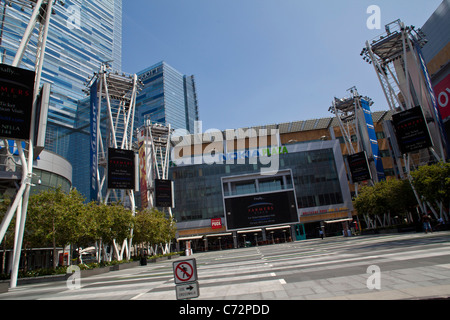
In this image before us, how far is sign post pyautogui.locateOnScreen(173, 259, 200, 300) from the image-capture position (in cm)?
636

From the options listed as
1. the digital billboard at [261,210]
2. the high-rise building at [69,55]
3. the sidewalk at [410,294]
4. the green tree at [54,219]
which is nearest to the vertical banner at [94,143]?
the green tree at [54,219]

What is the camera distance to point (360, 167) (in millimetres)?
50094

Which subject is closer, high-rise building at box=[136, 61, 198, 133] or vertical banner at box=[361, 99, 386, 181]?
vertical banner at box=[361, 99, 386, 181]

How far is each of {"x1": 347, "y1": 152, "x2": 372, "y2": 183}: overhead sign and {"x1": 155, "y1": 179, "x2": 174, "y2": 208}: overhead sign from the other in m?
31.2

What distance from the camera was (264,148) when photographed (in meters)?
70.9

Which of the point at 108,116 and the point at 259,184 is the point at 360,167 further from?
the point at 108,116

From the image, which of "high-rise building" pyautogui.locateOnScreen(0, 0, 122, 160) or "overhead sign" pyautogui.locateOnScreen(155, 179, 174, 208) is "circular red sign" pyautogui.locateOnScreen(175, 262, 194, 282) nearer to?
"overhead sign" pyautogui.locateOnScreen(155, 179, 174, 208)

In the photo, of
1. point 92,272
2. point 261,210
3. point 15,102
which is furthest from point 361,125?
point 15,102

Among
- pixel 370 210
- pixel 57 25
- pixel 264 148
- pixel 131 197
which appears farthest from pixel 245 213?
pixel 57 25

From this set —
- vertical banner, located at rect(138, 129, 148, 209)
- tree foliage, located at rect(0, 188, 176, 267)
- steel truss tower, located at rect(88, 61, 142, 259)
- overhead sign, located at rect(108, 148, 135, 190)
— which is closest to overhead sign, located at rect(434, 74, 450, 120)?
steel truss tower, located at rect(88, 61, 142, 259)

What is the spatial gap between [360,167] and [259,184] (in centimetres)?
2443

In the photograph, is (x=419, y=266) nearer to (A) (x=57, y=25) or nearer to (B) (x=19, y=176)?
(B) (x=19, y=176)

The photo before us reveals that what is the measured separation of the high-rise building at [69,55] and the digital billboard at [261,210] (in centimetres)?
8197

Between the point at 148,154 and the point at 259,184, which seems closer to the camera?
the point at 148,154
